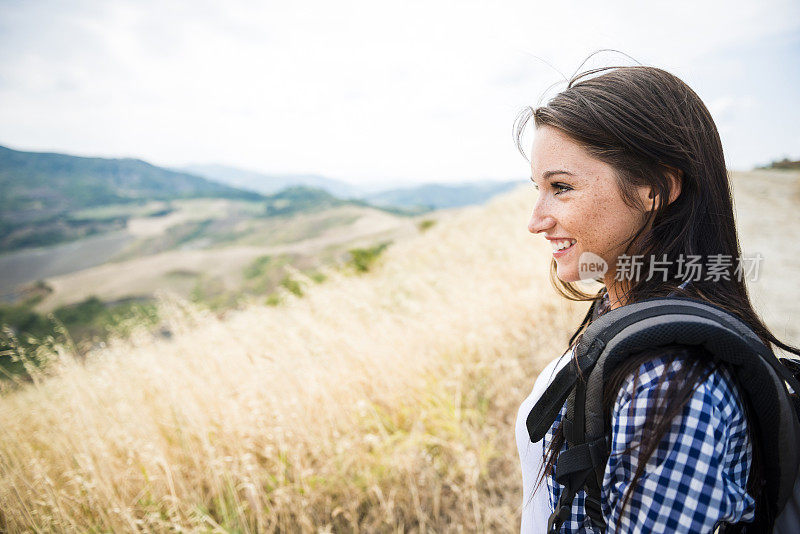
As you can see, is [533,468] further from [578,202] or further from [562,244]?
[578,202]

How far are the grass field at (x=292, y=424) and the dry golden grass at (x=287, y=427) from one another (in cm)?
1

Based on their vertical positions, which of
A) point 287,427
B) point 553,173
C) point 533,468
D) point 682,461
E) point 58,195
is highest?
point 58,195

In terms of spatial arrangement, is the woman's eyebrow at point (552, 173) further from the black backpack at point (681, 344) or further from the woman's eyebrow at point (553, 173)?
the black backpack at point (681, 344)

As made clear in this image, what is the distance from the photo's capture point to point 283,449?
2.81m

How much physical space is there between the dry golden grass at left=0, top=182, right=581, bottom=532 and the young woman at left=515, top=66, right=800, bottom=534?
1.77 m

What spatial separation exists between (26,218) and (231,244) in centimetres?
6307

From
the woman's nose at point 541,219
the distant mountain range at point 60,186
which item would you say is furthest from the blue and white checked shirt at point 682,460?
the distant mountain range at point 60,186

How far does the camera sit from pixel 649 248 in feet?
3.70

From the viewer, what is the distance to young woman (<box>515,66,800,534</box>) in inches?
32.4

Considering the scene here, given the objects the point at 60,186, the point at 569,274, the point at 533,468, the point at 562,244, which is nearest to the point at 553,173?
the point at 562,244

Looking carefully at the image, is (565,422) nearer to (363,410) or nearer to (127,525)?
(363,410)

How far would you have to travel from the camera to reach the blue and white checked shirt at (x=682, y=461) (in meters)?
0.79

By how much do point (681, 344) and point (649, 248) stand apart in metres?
0.37

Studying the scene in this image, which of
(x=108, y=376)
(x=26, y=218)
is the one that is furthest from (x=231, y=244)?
(x=108, y=376)
